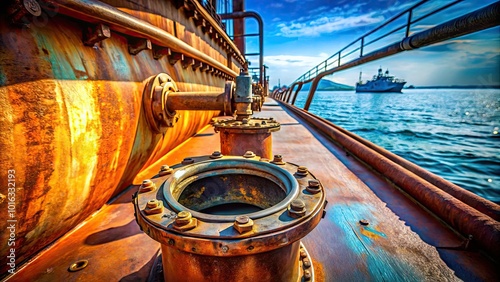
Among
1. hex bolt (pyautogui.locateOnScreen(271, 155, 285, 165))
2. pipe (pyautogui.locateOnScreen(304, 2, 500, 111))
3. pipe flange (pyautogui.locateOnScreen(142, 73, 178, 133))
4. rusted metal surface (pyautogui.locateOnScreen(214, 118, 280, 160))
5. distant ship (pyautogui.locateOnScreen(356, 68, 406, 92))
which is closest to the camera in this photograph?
hex bolt (pyautogui.locateOnScreen(271, 155, 285, 165))

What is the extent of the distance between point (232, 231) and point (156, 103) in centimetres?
211

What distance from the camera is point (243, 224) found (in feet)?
2.87

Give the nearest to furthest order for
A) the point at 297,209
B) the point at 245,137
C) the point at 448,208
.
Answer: the point at 297,209
the point at 448,208
the point at 245,137

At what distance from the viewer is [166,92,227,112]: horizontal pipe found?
2672 mm

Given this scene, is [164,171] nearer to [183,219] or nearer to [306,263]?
[183,219]

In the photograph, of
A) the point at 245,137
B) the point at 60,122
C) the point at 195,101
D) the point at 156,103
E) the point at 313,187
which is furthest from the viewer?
the point at 245,137

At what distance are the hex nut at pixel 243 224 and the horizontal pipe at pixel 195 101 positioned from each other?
1980 millimetres

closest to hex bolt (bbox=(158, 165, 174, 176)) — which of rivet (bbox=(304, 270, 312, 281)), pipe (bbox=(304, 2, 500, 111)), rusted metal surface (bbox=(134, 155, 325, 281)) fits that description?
rusted metal surface (bbox=(134, 155, 325, 281))

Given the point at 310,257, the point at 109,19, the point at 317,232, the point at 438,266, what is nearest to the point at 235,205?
the point at 310,257

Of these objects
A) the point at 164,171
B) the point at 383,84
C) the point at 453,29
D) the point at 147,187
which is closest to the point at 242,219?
the point at 147,187

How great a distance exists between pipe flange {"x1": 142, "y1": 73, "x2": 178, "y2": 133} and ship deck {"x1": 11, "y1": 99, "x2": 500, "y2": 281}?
2.93 ft

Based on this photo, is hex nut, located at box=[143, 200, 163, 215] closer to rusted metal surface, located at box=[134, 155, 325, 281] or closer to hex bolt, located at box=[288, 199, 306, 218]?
rusted metal surface, located at box=[134, 155, 325, 281]

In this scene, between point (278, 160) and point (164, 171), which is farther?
point (278, 160)

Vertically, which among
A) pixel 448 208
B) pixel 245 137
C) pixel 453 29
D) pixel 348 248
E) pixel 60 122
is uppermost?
pixel 453 29
